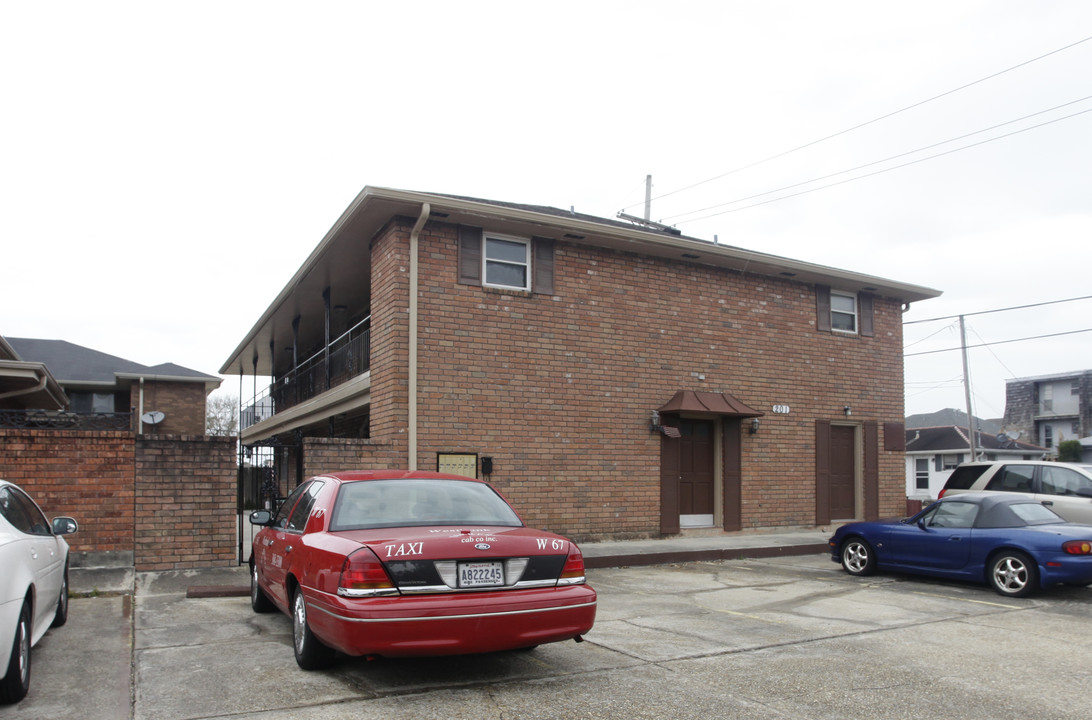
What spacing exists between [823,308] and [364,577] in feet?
46.7

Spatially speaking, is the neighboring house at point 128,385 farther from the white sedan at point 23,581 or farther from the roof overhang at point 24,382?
the white sedan at point 23,581

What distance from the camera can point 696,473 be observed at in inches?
610

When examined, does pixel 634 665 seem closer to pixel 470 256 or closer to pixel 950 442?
pixel 470 256

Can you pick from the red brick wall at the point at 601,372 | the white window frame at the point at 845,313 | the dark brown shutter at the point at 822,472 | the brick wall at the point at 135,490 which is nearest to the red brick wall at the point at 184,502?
the brick wall at the point at 135,490

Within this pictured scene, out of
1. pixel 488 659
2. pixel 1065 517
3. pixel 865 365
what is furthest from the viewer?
pixel 865 365

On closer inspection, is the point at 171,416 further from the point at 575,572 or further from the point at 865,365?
the point at 575,572

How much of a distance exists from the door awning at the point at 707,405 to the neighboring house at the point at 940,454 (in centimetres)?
3200

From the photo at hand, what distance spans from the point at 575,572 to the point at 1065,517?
9.51 m

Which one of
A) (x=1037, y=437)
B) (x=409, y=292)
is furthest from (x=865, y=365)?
(x=1037, y=437)

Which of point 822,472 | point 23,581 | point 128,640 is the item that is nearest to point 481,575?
point 23,581

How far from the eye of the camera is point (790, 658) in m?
6.12

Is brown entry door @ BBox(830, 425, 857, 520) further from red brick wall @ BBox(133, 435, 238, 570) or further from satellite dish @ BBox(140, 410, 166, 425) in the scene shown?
satellite dish @ BBox(140, 410, 166, 425)

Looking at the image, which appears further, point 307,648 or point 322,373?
point 322,373

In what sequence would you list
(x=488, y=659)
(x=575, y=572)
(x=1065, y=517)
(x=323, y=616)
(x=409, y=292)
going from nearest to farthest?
(x=323, y=616), (x=575, y=572), (x=488, y=659), (x=1065, y=517), (x=409, y=292)
